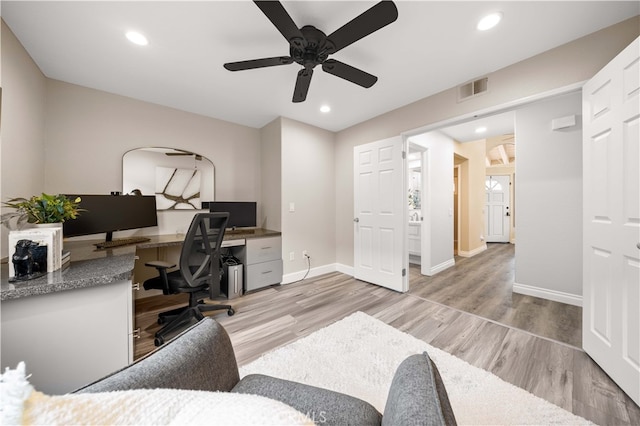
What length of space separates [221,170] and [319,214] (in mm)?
1653

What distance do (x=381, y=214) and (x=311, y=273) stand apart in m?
1.46

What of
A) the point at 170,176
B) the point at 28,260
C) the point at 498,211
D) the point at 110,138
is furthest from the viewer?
the point at 498,211

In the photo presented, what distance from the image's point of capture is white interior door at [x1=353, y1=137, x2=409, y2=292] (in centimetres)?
296

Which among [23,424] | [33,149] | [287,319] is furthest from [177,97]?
[23,424]

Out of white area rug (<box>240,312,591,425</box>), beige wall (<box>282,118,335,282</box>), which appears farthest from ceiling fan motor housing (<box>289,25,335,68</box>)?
white area rug (<box>240,312,591,425</box>)

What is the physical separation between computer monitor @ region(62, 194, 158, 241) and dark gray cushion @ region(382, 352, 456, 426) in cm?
275

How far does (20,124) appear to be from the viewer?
1.81 m

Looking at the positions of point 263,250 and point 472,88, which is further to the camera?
point 263,250

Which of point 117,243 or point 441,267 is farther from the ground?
point 117,243

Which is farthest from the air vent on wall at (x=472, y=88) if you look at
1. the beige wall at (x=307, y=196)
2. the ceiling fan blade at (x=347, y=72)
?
the beige wall at (x=307, y=196)

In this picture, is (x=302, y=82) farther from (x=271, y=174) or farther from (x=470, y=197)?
(x=470, y=197)

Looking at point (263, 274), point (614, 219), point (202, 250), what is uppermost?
point (614, 219)

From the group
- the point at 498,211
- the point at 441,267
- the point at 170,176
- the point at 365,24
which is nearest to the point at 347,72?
the point at 365,24

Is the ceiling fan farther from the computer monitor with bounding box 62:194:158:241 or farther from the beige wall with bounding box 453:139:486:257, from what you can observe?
the beige wall with bounding box 453:139:486:257
